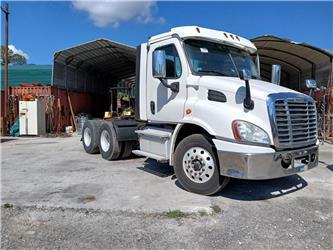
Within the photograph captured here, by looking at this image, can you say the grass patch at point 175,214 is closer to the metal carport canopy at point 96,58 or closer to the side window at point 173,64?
the side window at point 173,64

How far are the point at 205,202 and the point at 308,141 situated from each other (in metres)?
1.90

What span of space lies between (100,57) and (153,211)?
16.1 m

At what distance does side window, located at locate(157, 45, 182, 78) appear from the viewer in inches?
228

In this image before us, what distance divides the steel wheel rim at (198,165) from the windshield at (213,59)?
1359 millimetres

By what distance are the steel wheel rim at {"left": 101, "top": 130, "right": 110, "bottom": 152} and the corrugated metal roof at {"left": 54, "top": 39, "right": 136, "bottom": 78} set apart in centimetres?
773

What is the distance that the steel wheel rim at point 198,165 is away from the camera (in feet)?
17.0

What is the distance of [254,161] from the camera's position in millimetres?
4590

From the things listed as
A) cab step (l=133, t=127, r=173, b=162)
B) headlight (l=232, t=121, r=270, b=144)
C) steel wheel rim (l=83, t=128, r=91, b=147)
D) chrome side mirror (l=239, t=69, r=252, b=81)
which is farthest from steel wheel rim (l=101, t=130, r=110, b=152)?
headlight (l=232, t=121, r=270, b=144)

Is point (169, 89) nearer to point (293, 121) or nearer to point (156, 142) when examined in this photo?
point (156, 142)

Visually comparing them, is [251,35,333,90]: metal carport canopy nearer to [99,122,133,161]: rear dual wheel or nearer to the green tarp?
[99,122,133,161]: rear dual wheel

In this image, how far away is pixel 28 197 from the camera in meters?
5.32

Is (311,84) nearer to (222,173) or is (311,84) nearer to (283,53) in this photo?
(222,173)

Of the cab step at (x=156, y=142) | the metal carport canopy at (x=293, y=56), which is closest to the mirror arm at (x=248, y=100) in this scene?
the cab step at (x=156, y=142)

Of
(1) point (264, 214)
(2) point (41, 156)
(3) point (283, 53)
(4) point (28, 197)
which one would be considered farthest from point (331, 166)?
(3) point (283, 53)
